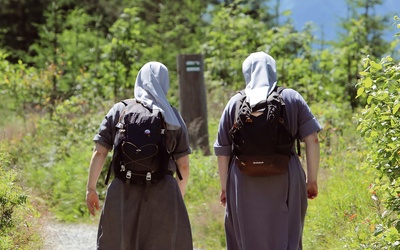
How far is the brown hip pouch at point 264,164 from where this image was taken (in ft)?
22.2

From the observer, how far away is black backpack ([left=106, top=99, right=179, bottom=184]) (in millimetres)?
6617

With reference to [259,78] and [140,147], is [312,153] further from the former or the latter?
[140,147]

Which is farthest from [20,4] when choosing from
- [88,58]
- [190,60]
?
[190,60]

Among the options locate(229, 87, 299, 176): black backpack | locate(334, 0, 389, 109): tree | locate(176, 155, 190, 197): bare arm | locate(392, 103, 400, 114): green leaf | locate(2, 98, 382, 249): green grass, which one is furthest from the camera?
locate(334, 0, 389, 109): tree

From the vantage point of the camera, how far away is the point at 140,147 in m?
6.61

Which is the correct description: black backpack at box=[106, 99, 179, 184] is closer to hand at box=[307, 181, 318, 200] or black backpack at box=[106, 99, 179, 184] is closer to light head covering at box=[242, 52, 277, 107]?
light head covering at box=[242, 52, 277, 107]

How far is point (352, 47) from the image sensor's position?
17.5 metres

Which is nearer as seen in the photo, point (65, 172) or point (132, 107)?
point (132, 107)

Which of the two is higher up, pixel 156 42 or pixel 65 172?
pixel 156 42

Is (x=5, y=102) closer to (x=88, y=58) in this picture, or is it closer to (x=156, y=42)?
(x=88, y=58)

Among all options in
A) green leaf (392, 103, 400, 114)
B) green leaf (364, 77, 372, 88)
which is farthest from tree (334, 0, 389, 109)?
green leaf (392, 103, 400, 114)

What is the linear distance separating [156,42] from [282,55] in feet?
23.4

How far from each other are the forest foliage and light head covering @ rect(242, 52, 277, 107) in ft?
1.94

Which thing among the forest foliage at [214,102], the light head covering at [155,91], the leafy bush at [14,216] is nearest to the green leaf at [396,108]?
the forest foliage at [214,102]
